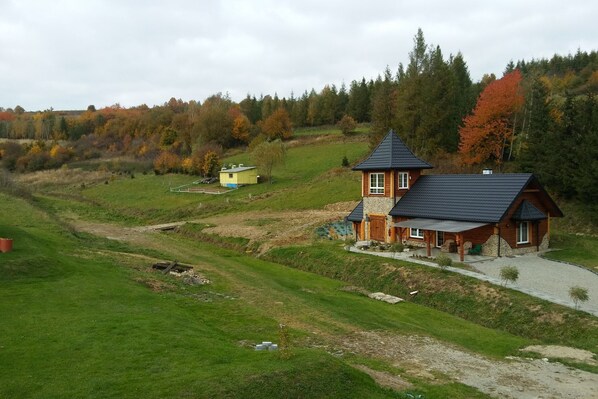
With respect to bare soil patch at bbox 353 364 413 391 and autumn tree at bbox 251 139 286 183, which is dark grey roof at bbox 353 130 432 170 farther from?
autumn tree at bbox 251 139 286 183

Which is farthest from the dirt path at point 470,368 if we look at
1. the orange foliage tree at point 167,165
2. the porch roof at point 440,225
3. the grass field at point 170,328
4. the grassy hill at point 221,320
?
the orange foliage tree at point 167,165

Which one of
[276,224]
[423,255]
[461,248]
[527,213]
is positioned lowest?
[423,255]

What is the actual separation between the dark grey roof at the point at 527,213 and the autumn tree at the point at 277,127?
228 feet

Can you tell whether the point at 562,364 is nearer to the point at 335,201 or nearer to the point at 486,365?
the point at 486,365

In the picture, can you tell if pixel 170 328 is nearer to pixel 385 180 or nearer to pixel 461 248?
pixel 461 248

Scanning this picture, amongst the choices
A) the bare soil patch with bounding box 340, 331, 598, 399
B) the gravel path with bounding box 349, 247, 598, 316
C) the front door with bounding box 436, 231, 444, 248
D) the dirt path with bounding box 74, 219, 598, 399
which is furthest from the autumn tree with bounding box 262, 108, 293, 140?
the bare soil patch with bounding box 340, 331, 598, 399

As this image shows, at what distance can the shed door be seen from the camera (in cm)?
3419

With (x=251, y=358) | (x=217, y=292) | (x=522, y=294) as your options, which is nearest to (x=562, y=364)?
(x=522, y=294)

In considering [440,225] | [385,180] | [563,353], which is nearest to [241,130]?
[385,180]

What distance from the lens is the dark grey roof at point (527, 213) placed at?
28284 millimetres

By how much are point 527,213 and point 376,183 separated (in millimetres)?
10471

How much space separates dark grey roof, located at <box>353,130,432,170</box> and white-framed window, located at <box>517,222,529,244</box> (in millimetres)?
7346

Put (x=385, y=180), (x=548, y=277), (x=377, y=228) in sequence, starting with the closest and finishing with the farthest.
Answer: (x=548, y=277)
(x=385, y=180)
(x=377, y=228)

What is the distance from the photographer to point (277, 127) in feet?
318
